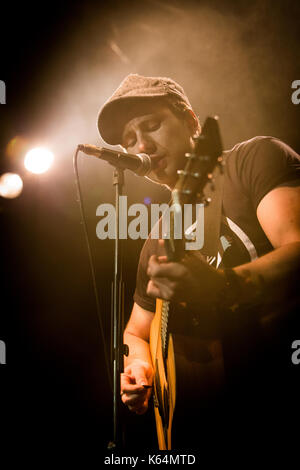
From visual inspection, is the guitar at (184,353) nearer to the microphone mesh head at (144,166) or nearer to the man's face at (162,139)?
the microphone mesh head at (144,166)

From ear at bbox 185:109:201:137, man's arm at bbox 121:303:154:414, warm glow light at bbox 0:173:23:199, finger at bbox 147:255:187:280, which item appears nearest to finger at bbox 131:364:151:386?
man's arm at bbox 121:303:154:414

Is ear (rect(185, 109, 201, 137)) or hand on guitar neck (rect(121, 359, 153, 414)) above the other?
ear (rect(185, 109, 201, 137))

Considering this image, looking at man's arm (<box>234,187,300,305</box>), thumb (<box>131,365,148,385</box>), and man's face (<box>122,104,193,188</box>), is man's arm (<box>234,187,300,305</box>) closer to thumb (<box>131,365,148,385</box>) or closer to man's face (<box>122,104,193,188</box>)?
man's face (<box>122,104,193,188</box>)

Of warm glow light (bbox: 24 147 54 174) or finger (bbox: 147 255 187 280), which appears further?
warm glow light (bbox: 24 147 54 174)

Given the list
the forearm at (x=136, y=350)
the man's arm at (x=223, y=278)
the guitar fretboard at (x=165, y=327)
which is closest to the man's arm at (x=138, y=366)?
the forearm at (x=136, y=350)

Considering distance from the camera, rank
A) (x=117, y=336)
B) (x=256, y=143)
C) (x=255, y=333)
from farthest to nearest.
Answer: (x=256, y=143), (x=117, y=336), (x=255, y=333)

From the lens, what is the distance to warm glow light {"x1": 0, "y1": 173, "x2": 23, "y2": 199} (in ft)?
11.6

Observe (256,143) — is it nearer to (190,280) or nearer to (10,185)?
(190,280)

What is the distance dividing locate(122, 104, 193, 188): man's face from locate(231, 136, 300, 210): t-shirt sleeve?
45 centimetres

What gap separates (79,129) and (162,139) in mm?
2015

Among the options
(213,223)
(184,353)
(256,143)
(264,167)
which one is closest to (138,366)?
(184,353)

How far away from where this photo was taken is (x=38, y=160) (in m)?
3.58

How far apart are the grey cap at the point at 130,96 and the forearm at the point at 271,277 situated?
4.80 feet

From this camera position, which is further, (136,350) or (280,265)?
(136,350)
